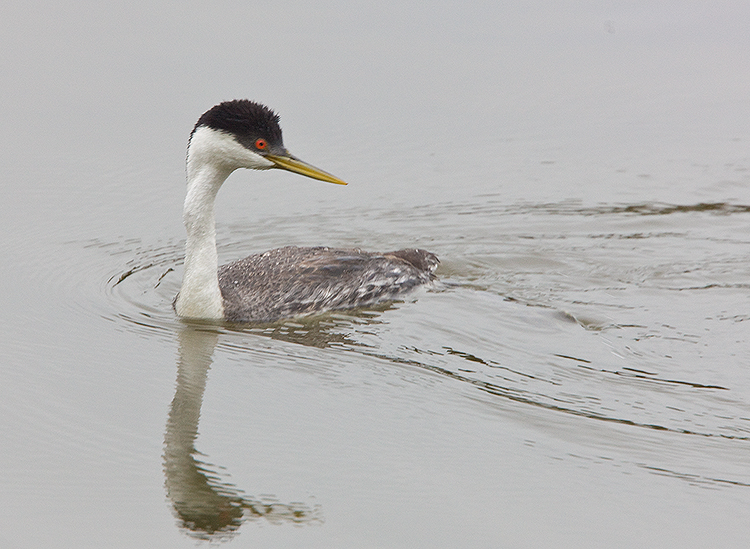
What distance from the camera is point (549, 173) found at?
44.8 ft

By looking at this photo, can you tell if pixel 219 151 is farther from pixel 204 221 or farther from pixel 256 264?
pixel 256 264

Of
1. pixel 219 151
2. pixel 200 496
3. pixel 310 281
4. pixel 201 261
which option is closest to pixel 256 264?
pixel 310 281

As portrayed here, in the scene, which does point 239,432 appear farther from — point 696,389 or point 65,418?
point 696,389

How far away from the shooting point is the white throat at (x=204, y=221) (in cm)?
988

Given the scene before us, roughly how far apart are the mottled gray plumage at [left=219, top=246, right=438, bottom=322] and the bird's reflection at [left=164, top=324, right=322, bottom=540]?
1.97 m

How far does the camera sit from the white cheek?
9750 mm

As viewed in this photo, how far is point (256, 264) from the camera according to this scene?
1076cm

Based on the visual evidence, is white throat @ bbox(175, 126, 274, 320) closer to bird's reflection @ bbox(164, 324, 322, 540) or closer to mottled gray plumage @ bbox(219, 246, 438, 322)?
A: mottled gray plumage @ bbox(219, 246, 438, 322)

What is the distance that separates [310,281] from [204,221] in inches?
45.6

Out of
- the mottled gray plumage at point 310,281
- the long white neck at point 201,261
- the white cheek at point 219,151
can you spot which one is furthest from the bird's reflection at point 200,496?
the white cheek at point 219,151

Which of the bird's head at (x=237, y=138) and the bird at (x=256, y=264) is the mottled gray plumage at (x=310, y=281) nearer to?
the bird at (x=256, y=264)

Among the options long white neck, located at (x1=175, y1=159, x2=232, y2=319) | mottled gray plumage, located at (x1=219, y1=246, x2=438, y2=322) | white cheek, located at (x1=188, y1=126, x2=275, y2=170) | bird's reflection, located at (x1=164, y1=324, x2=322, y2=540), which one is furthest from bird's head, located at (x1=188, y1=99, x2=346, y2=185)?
bird's reflection, located at (x1=164, y1=324, x2=322, y2=540)

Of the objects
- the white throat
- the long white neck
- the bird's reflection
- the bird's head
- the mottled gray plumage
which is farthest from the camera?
the mottled gray plumage

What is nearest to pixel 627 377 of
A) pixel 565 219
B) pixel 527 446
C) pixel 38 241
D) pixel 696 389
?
pixel 696 389
